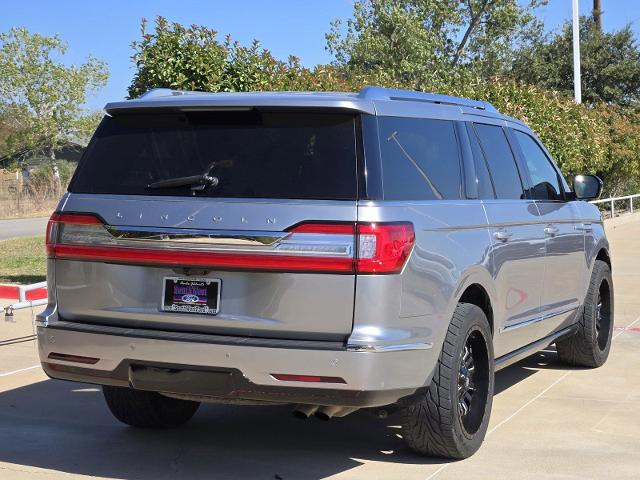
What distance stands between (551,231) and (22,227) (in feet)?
80.3

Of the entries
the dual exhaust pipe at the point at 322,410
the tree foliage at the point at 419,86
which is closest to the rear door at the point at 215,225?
the dual exhaust pipe at the point at 322,410

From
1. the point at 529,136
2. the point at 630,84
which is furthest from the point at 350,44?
the point at 529,136

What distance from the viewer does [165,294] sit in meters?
5.03

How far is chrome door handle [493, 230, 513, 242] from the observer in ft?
19.9

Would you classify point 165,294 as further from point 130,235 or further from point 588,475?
point 588,475

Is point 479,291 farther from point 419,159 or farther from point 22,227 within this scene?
point 22,227

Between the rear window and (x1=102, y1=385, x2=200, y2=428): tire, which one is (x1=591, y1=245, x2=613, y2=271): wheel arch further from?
the rear window

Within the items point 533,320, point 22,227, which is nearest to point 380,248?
point 533,320

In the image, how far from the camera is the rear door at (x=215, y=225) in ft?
15.7

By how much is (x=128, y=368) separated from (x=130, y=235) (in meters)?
0.64

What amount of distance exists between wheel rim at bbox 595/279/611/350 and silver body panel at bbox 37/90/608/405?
3.03 meters

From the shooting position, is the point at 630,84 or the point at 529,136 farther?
the point at 630,84

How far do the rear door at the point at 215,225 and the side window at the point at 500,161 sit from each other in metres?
1.68

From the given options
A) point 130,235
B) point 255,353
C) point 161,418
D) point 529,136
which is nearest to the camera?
point 255,353
